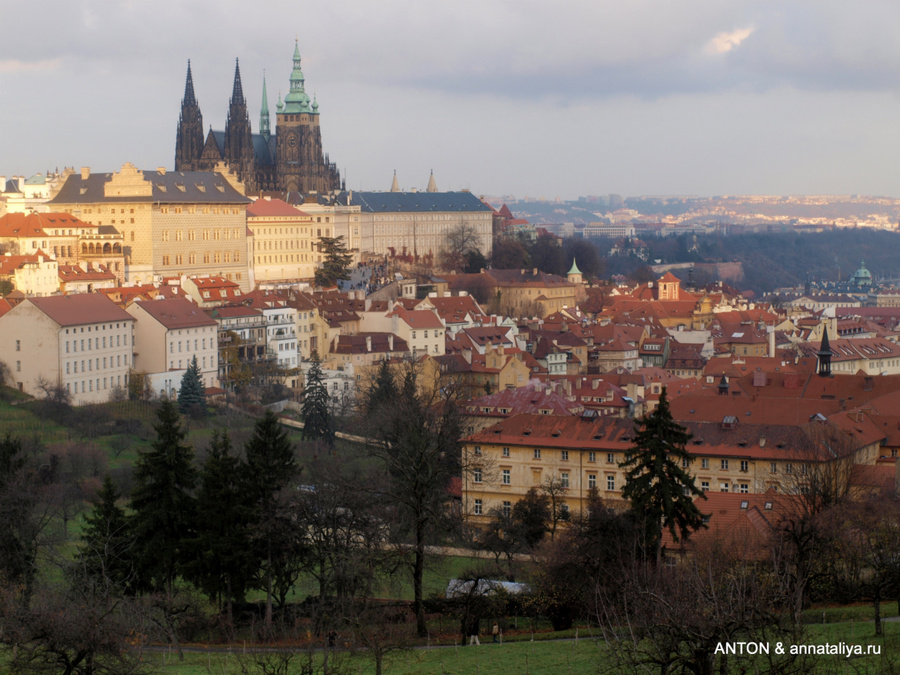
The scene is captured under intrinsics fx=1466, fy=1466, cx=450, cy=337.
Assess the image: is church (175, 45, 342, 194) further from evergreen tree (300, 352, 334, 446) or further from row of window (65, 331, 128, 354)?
evergreen tree (300, 352, 334, 446)

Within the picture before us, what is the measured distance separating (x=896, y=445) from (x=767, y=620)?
1203 inches

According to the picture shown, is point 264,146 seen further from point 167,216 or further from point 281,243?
point 167,216

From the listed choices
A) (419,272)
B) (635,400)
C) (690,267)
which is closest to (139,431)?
(635,400)

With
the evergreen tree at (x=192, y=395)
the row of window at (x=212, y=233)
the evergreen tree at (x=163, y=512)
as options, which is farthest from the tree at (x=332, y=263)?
the evergreen tree at (x=163, y=512)

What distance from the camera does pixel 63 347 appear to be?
59.5 metres

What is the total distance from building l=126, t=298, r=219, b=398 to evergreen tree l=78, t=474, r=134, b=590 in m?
33.0

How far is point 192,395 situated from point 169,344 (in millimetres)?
5191

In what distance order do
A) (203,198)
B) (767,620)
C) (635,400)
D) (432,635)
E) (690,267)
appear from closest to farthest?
1. (767,620)
2. (432,635)
3. (635,400)
4. (203,198)
5. (690,267)

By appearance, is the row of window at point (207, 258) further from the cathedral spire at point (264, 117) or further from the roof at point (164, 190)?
the cathedral spire at point (264, 117)

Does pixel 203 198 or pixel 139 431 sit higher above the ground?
pixel 203 198

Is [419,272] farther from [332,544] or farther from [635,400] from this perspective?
[332,544]

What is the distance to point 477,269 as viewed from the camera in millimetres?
115812

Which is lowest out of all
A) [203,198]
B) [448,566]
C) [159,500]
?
[448,566]

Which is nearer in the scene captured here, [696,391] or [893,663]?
[893,663]
